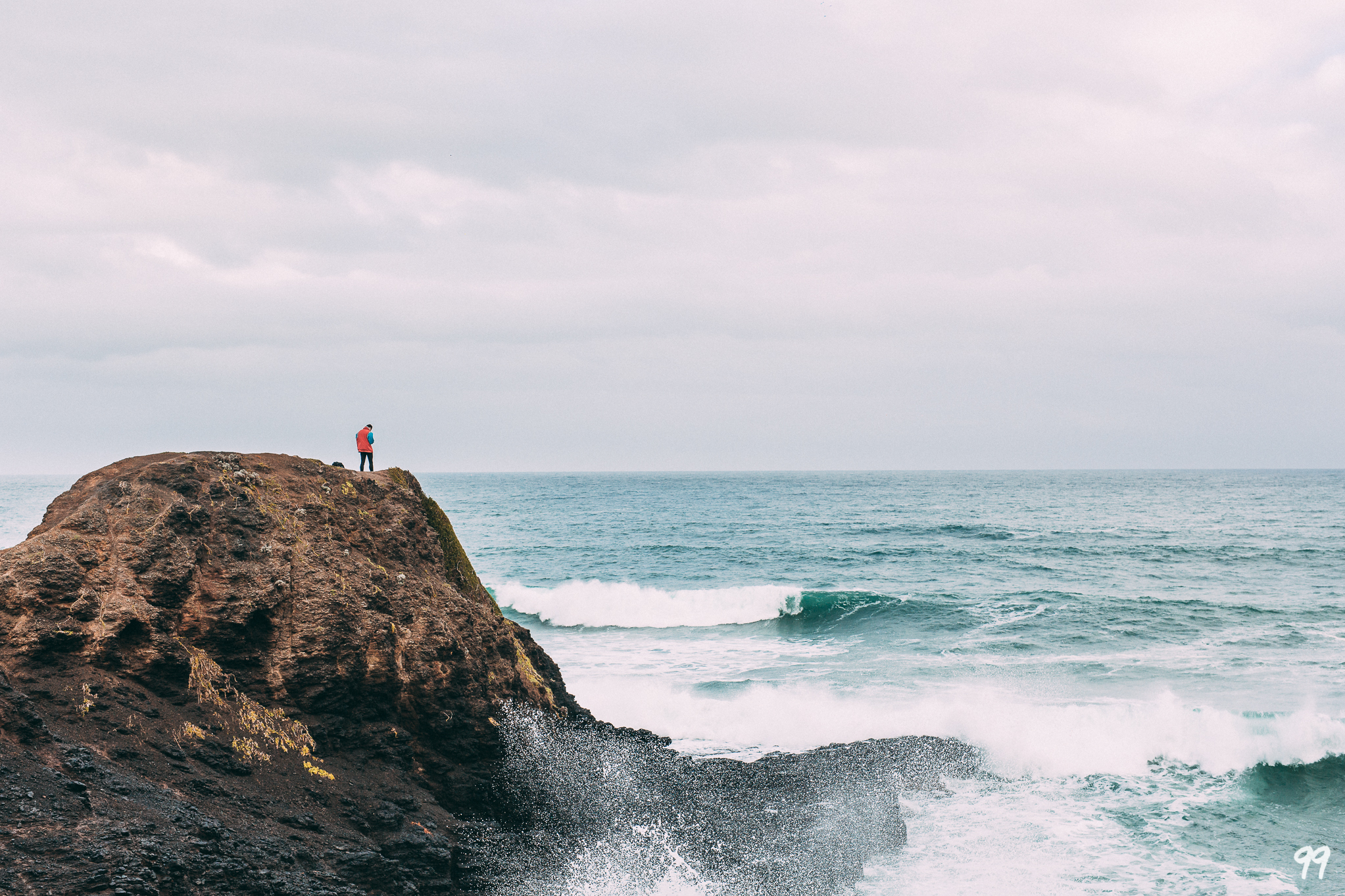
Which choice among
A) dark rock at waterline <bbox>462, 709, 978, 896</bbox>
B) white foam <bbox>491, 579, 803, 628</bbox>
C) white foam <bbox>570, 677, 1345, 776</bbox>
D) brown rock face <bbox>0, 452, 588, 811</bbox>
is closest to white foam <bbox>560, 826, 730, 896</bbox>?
dark rock at waterline <bbox>462, 709, 978, 896</bbox>

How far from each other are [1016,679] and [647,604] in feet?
55.1

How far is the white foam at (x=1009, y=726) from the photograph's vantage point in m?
17.0

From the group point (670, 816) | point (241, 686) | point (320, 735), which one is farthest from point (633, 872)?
point (241, 686)

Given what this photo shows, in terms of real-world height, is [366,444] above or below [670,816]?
above

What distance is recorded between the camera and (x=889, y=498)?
106 metres

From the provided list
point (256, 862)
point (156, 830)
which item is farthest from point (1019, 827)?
point (156, 830)

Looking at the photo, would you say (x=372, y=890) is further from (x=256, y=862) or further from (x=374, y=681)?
(x=374, y=681)

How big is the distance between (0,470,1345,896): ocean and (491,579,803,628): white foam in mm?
137

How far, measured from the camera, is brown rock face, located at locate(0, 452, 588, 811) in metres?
9.22

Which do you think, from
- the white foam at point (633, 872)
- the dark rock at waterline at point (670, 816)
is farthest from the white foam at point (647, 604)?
the white foam at point (633, 872)

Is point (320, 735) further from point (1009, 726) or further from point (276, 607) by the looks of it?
point (1009, 726)

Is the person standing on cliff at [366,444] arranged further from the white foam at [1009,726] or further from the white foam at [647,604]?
the white foam at [647,604]

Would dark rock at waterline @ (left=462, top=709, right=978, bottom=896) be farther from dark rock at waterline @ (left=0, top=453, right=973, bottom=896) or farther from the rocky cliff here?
the rocky cliff

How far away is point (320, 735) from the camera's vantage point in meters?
10.1
